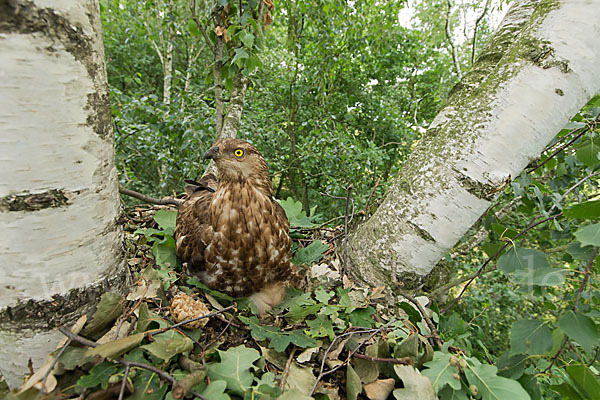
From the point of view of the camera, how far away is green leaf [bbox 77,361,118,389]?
760 millimetres

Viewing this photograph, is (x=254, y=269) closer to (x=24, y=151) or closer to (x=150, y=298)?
(x=150, y=298)

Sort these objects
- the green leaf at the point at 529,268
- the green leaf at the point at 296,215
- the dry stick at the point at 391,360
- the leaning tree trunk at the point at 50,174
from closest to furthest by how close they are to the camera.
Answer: the leaning tree trunk at the point at 50,174 → the green leaf at the point at 529,268 → the dry stick at the point at 391,360 → the green leaf at the point at 296,215

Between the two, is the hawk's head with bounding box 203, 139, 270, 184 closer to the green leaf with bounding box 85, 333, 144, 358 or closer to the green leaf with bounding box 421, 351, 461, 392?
the green leaf with bounding box 85, 333, 144, 358

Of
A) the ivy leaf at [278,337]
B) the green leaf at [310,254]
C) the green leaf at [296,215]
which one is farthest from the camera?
the green leaf at [296,215]

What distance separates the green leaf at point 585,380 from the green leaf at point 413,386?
0.38 metres

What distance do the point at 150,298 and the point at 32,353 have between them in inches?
15.4

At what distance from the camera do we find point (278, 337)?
1212mm

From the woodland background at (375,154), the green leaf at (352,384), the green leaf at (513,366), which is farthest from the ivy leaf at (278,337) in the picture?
the green leaf at (513,366)

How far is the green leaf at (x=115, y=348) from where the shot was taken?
31.6 inches

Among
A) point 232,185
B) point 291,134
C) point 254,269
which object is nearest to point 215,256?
point 254,269

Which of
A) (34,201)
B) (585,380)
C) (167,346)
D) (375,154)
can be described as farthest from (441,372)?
(375,154)

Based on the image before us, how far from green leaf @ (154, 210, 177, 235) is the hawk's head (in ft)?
1.82

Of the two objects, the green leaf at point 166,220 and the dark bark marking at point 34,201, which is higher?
the dark bark marking at point 34,201

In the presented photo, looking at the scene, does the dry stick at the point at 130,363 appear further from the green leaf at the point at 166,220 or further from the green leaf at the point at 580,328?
the green leaf at the point at 166,220
